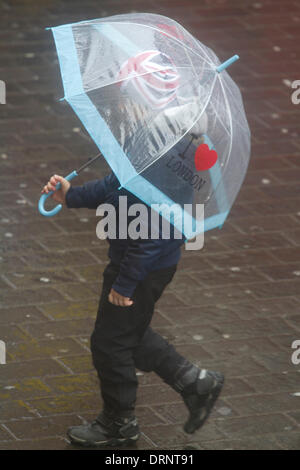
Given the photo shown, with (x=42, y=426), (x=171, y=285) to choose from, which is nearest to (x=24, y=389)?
(x=42, y=426)

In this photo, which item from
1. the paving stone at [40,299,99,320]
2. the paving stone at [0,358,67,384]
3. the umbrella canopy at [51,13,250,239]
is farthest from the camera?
the paving stone at [40,299,99,320]

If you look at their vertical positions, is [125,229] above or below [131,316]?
above

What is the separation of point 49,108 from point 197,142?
418 cm

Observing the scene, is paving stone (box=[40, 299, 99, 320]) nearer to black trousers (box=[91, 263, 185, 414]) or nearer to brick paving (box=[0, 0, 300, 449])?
brick paving (box=[0, 0, 300, 449])

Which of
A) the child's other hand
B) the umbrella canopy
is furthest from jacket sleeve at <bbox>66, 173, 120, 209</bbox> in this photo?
the child's other hand

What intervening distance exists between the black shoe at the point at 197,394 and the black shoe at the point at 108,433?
0.26m

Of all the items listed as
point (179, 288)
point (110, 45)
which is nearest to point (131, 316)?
point (110, 45)

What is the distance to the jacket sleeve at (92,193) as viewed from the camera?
4.40m

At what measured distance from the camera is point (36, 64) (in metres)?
8.95

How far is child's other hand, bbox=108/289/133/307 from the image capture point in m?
4.31

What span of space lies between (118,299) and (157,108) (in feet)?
2.69

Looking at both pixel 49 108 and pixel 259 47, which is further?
pixel 259 47

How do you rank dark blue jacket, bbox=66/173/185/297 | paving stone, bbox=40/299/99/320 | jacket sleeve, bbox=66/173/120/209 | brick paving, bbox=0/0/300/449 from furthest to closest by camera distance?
paving stone, bbox=40/299/99/320 → brick paving, bbox=0/0/300/449 → jacket sleeve, bbox=66/173/120/209 → dark blue jacket, bbox=66/173/185/297
